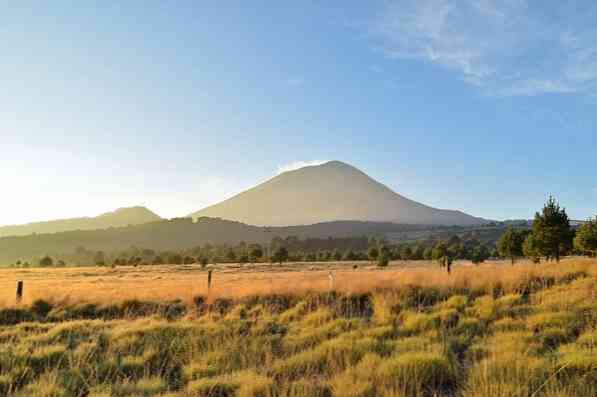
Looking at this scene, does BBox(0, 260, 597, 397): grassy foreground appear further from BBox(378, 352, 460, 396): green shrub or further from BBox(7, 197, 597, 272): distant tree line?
BBox(7, 197, 597, 272): distant tree line

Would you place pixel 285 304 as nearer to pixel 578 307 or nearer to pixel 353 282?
pixel 353 282

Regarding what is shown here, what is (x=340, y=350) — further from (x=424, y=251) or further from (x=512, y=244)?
(x=424, y=251)

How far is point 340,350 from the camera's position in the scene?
609 centimetres

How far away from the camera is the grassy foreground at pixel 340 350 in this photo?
4.72 meters

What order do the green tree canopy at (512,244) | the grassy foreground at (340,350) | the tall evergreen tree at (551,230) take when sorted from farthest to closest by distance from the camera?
the green tree canopy at (512,244)
the tall evergreen tree at (551,230)
the grassy foreground at (340,350)

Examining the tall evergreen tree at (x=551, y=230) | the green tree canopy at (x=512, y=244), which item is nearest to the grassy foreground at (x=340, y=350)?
the tall evergreen tree at (x=551, y=230)

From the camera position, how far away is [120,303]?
12.8m

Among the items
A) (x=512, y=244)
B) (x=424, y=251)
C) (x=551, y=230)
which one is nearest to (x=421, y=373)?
(x=551, y=230)

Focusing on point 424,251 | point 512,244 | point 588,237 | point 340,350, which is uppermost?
point 588,237

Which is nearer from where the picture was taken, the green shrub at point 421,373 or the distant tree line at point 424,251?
the green shrub at point 421,373

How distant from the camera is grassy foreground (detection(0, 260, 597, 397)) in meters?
4.72

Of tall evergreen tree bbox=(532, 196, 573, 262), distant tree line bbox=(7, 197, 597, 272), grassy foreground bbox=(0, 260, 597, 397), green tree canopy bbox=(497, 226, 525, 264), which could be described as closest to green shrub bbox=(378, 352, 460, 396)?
grassy foreground bbox=(0, 260, 597, 397)

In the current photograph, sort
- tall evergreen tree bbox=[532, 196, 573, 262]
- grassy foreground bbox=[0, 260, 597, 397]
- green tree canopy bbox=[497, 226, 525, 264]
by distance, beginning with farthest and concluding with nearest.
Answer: green tree canopy bbox=[497, 226, 525, 264]
tall evergreen tree bbox=[532, 196, 573, 262]
grassy foreground bbox=[0, 260, 597, 397]

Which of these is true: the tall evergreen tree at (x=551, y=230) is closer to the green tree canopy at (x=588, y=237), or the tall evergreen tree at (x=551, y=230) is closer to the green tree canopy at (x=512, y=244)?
the green tree canopy at (x=588, y=237)
